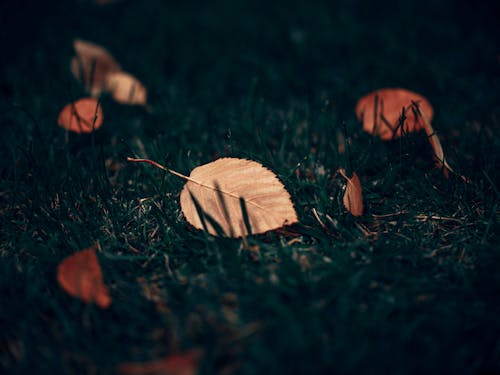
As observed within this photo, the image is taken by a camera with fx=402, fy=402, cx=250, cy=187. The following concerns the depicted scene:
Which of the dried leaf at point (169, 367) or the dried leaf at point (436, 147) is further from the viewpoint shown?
the dried leaf at point (436, 147)

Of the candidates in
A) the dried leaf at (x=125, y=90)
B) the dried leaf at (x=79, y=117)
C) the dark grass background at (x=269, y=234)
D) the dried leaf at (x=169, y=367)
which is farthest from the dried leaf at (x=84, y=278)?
the dried leaf at (x=125, y=90)

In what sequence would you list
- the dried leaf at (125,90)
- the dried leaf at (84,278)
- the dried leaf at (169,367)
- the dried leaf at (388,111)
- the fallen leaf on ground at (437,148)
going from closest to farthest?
1. the dried leaf at (169,367)
2. the dried leaf at (84,278)
3. the fallen leaf on ground at (437,148)
4. the dried leaf at (388,111)
5. the dried leaf at (125,90)

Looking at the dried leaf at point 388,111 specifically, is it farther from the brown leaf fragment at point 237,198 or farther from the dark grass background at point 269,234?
the brown leaf fragment at point 237,198

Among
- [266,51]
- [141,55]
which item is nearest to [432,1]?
[266,51]

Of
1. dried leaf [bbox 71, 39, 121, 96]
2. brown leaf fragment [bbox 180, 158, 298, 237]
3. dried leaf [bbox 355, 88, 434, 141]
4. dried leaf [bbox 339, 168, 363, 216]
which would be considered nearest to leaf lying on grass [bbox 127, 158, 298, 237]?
brown leaf fragment [bbox 180, 158, 298, 237]

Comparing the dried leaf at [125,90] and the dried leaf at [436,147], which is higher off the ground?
the dried leaf at [125,90]
